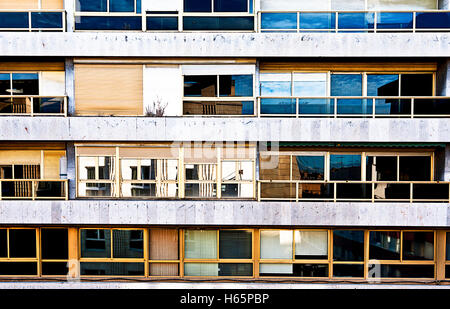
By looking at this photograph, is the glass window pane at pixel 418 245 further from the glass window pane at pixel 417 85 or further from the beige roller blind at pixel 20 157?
the beige roller blind at pixel 20 157

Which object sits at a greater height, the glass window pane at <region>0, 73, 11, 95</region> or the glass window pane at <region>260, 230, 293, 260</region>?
the glass window pane at <region>0, 73, 11, 95</region>

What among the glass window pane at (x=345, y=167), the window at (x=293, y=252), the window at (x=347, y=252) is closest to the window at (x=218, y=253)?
the window at (x=293, y=252)

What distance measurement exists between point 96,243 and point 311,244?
676 centimetres

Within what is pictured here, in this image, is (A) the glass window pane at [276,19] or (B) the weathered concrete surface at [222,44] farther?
(A) the glass window pane at [276,19]

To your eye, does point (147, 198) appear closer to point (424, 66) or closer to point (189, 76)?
point (189, 76)

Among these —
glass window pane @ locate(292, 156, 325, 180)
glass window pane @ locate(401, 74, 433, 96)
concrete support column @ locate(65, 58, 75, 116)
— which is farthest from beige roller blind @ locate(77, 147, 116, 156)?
glass window pane @ locate(401, 74, 433, 96)

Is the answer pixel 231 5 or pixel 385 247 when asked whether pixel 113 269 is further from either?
pixel 231 5

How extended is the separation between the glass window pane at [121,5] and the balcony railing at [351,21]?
13.2 ft

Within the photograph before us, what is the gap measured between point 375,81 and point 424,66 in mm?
1582

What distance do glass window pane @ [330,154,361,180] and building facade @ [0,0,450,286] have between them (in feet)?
0.10

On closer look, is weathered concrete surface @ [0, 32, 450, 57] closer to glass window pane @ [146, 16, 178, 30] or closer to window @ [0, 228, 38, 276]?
glass window pane @ [146, 16, 178, 30]

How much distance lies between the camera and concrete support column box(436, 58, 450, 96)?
8.36 metres

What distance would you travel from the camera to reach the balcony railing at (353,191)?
8.27 m
